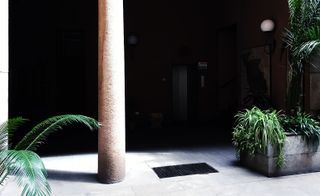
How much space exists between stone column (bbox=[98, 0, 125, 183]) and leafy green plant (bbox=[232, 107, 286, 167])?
203cm

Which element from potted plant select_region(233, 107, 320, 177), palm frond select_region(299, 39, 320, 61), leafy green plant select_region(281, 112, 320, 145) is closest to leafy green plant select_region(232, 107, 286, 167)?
potted plant select_region(233, 107, 320, 177)

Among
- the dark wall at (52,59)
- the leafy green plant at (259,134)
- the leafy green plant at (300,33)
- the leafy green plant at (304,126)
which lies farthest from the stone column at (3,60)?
the dark wall at (52,59)

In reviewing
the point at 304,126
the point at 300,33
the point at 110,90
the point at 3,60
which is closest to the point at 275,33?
the point at 300,33

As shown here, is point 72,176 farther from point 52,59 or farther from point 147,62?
Answer: point 147,62

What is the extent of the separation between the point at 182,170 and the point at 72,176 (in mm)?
1731

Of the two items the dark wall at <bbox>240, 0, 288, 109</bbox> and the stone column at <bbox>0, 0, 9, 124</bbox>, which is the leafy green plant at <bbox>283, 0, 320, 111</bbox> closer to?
the dark wall at <bbox>240, 0, 288, 109</bbox>

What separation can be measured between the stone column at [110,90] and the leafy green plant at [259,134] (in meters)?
2.03

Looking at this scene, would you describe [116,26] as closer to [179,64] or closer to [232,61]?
[179,64]

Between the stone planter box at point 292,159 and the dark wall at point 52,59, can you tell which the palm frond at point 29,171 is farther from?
the dark wall at point 52,59

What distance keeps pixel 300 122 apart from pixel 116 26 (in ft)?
10.7

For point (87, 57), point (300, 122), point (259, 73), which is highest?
point (87, 57)

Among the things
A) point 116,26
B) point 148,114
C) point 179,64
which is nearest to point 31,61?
point 148,114

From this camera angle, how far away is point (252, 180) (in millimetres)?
4828

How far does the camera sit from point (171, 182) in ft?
15.6
